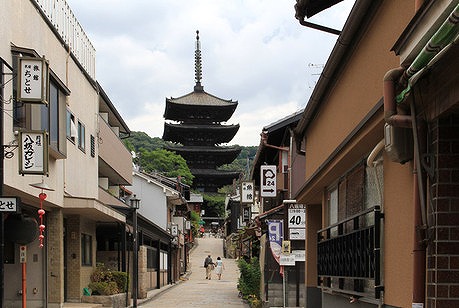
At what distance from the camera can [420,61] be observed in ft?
14.9

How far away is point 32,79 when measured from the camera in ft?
43.5

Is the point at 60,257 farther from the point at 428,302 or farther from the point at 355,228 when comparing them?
the point at 428,302

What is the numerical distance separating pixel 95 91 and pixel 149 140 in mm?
95229

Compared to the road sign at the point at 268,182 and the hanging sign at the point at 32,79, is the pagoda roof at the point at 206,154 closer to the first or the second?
the road sign at the point at 268,182

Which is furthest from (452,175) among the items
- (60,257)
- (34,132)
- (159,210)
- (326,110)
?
(159,210)

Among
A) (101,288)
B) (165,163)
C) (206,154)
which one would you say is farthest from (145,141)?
(101,288)

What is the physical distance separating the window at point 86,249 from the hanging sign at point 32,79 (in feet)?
35.7

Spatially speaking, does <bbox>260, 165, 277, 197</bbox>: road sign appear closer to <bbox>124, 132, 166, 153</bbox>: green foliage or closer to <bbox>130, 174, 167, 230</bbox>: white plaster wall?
<bbox>130, 174, 167, 230</bbox>: white plaster wall

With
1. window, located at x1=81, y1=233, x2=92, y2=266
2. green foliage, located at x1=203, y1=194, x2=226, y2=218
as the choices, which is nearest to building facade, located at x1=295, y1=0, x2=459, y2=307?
window, located at x1=81, y1=233, x2=92, y2=266

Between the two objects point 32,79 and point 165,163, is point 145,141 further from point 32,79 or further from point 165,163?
point 32,79

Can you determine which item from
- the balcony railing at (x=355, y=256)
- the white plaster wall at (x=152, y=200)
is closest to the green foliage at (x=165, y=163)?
the white plaster wall at (x=152, y=200)

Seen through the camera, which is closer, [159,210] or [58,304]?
[58,304]

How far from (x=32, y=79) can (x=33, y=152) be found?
5.11ft

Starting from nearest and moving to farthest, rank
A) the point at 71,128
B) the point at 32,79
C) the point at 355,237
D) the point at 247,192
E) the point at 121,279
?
the point at 355,237 < the point at 32,79 < the point at 71,128 < the point at 121,279 < the point at 247,192
